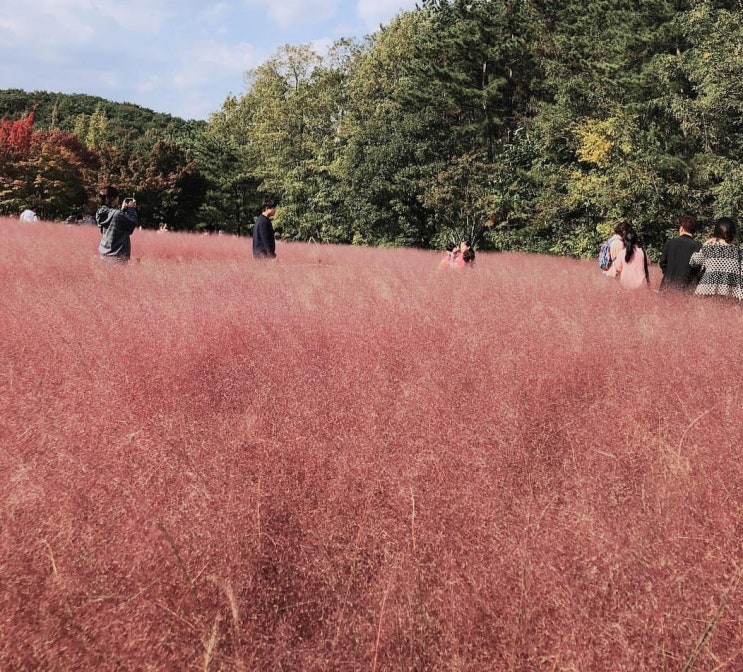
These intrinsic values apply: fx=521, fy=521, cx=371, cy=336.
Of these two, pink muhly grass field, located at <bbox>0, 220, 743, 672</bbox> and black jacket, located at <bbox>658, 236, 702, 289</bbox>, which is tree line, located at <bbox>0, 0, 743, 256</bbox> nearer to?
black jacket, located at <bbox>658, 236, 702, 289</bbox>

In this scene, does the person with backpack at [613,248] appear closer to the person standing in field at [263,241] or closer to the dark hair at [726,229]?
the dark hair at [726,229]

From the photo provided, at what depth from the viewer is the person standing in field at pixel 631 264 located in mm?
7168

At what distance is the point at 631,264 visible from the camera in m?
7.27

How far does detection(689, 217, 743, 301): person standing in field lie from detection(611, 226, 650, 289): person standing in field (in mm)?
1147

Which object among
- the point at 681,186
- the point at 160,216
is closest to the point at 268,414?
the point at 681,186

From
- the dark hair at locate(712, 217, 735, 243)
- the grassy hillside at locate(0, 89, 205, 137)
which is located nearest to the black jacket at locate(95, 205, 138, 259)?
the dark hair at locate(712, 217, 735, 243)

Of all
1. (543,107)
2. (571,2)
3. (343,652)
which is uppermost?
(571,2)

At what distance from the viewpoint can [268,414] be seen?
106 inches

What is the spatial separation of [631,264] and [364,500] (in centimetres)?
659

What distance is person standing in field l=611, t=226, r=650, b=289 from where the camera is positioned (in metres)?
7.17

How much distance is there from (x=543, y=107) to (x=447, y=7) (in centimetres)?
878

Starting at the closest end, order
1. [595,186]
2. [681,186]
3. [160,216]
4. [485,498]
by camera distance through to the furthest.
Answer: [485,498] → [681,186] → [595,186] → [160,216]

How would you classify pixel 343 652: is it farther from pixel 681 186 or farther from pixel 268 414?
pixel 681 186

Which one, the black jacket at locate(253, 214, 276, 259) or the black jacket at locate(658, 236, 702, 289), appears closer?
the black jacket at locate(658, 236, 702, 289)
